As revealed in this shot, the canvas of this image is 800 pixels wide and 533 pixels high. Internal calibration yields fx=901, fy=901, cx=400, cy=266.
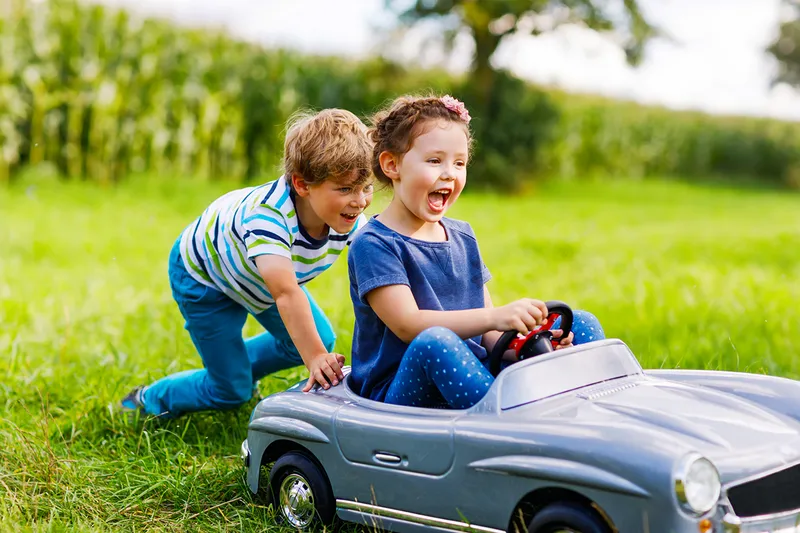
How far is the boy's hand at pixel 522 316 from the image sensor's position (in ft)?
8.75

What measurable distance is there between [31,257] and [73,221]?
166 cm

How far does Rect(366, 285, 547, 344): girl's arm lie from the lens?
8.89ft

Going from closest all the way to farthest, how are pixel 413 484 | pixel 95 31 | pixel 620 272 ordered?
1. pixel 413 484
2. pixel 620 272
3. pixel 95 31

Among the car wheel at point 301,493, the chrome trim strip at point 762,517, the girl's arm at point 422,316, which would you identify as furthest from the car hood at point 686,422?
the car wheel at point 301,493

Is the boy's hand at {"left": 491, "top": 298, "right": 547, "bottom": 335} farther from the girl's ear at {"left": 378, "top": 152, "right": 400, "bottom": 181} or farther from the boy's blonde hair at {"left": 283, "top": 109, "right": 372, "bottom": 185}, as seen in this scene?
the boy's blonde hair at {"left": 283, "top": 109, "right": 372, "bottom": 185}

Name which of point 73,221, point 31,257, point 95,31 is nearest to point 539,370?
point 31,257

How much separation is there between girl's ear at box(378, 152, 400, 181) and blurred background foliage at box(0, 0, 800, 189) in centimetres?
1096

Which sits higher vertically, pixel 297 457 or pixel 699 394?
pixel 699 394

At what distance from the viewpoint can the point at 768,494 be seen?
225 centimetres

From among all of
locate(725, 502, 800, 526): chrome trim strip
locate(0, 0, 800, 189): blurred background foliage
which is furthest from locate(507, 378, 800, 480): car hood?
locate(0, 0, 800, 189): blurred background foliage

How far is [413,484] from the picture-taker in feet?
8.47

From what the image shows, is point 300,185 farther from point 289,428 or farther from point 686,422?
point 686,422

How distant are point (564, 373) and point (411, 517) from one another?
0.61m

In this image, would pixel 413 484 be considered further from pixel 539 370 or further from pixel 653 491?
pixel 653 491
